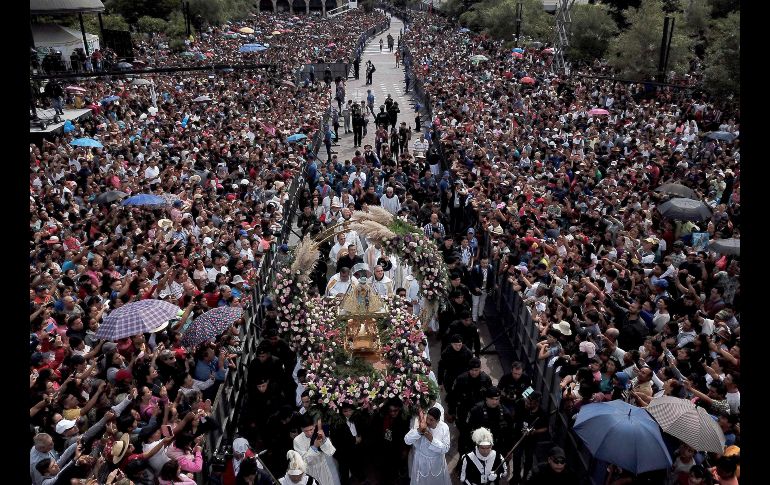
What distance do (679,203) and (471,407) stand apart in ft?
22.0

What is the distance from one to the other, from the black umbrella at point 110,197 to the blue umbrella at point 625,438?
1123 cm

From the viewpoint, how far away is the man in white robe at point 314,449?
286 inches

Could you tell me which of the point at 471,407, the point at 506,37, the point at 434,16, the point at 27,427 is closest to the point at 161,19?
the point at 506,37

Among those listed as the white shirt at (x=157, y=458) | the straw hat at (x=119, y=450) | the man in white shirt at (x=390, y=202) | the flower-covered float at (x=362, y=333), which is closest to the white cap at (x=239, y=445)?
the white shirt at (x=157, y=458)

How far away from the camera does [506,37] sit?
5078 centimetres

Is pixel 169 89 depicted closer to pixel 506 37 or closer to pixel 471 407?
pixel 471 407

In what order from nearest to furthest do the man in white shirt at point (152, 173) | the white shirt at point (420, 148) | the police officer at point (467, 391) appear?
the police officer at point (467, 391)
the man in white shirt at point (152, 173)
the white shirt at point (420, 148)

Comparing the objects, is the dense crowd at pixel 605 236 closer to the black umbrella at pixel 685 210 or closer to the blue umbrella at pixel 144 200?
the black umbrella at pixel 685 210

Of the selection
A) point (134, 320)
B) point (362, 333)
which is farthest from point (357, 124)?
point (134, 320)

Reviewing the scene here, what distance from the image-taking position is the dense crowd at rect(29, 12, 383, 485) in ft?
22.1

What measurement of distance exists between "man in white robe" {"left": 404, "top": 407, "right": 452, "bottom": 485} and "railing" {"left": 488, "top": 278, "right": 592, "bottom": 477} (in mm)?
1536

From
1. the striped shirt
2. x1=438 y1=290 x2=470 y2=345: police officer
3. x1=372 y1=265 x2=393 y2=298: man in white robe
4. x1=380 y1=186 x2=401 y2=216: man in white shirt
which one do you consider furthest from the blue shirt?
x1=380 y1=186 x2=401 y2=216: man in white shirt

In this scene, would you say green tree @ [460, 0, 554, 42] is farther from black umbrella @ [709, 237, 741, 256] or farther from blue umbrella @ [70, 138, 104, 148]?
black umbrella @ [709, 237, 741, 256]

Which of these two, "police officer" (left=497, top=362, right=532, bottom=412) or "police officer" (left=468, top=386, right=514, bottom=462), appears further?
"police officer" (left=497, top=362, right=532, bottom=412)
